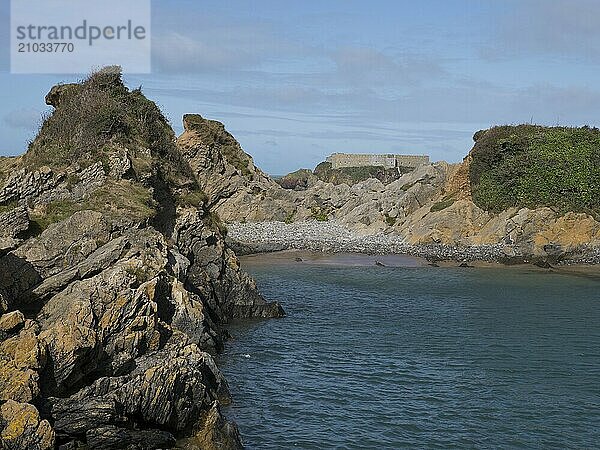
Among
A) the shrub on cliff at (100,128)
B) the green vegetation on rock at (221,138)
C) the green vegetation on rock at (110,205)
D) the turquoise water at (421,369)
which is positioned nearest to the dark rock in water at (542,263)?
the turquoise water at (421,369)

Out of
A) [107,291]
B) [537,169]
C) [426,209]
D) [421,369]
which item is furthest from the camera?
[426,209]

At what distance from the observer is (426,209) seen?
76625 mm

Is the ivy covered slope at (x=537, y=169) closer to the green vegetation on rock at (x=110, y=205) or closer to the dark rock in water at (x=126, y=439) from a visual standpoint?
the green vegetation on rock at (x=110, y=205)

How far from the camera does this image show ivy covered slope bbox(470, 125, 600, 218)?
66.0 meters

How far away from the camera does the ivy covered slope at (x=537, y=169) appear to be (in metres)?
66.0

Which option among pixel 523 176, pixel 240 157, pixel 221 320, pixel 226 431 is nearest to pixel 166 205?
pixel 221 320

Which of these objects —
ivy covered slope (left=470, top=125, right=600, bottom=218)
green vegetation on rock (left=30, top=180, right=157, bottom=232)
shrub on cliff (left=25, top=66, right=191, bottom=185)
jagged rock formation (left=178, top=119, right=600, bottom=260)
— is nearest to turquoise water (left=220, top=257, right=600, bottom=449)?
green vegetation on rock (left=30, top=180, right=157, bottom=232)

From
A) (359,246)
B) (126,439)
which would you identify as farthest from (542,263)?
A: (126,439)

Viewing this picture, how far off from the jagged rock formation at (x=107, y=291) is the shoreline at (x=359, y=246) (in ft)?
90.1

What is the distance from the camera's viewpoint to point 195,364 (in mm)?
20875

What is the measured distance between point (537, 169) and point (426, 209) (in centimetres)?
1300

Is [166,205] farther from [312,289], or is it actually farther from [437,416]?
[437,416]

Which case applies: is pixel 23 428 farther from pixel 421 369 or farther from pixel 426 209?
pixel 426 209

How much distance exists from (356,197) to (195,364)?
72753mm
